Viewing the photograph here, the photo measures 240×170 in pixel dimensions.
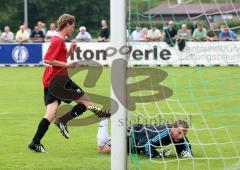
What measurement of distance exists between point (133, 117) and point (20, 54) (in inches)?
832

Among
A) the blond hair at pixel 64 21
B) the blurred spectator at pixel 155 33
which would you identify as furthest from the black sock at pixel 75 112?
the blurred spectator at pixel 155 33

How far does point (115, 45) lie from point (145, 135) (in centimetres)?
250

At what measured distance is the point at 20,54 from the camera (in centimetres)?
2878

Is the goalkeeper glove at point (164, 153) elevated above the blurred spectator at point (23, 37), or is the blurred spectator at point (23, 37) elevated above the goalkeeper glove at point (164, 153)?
the blurred spectator at point (23, 37)

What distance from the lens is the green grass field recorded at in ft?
29.0

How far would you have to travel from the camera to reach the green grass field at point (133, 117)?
885 cm

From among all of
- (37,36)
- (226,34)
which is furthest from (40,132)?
(37,36)

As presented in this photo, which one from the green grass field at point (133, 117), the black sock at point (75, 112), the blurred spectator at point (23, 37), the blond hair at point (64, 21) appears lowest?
the green grass field at point (133, 117)

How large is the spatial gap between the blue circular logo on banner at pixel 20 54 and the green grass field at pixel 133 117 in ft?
29.5

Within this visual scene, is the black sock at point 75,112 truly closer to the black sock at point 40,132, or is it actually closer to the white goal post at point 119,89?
the black sock at point 40,132

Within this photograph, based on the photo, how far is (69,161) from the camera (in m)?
9.04

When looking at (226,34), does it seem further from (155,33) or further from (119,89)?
(119,89)

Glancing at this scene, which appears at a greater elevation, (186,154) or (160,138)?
(160,138)

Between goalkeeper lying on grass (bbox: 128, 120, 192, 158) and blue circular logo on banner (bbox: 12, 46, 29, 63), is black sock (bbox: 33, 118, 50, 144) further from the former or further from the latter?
blue circular logo on banner (bbox: 12, 46, 29, 63)
